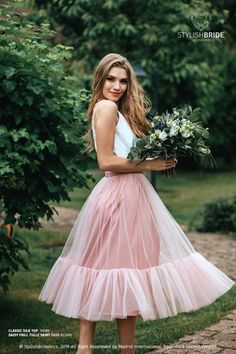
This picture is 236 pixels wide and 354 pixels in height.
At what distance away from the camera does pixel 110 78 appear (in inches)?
165

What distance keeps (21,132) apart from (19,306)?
2.09m

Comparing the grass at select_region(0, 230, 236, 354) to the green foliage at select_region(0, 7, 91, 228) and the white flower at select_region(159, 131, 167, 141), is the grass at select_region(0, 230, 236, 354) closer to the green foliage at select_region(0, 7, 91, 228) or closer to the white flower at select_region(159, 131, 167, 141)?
the green foliage at select_region(0, 7, 91, 228)

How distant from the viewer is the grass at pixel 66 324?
5.14 m

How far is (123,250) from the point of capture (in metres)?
4.03

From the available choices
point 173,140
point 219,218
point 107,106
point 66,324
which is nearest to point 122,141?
point 107,106

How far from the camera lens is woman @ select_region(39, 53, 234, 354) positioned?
3.96 m

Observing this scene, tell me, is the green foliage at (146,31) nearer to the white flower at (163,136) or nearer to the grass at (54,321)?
the grass at (54,321)

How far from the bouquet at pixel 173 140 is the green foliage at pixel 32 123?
3.44 ft

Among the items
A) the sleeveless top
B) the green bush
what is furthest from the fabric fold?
the green bush

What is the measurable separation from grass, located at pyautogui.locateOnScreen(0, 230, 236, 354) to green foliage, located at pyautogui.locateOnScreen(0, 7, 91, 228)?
0.91 m

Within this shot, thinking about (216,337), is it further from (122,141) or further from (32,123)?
(32,123)

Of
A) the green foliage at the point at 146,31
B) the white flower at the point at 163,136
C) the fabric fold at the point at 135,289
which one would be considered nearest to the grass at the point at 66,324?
the fabric fold at the point at 135,289

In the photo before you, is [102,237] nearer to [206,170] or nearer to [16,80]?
[16,80]

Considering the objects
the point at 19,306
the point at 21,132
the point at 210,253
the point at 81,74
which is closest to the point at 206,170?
the point at 81,74
